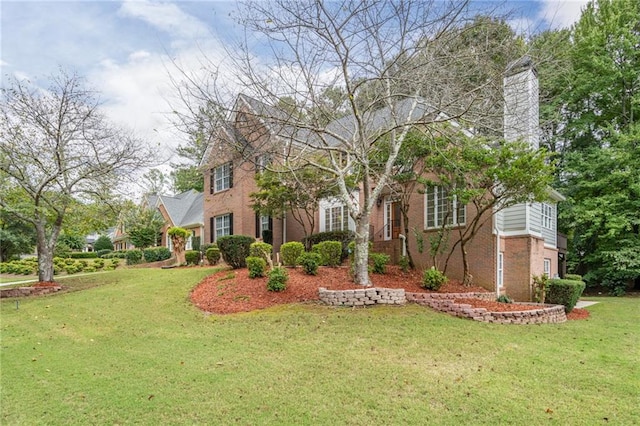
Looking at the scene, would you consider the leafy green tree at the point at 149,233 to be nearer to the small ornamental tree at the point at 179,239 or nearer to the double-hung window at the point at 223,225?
the small ornamental tree at the point at 179,239

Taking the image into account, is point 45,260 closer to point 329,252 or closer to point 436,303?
point 329,252

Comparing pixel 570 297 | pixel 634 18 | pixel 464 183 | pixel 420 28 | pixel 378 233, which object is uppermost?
pixel 634 18

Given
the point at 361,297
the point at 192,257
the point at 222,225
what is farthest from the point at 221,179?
the point at 361,297

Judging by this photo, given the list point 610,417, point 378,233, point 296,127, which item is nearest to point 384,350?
point 610,417

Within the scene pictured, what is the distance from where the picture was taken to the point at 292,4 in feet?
28.0

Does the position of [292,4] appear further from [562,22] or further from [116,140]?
[116,140]

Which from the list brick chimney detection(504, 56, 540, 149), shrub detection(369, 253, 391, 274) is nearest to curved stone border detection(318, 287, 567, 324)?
shrub detection(369, 253, 391, 274)

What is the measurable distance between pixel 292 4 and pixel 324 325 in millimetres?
6882

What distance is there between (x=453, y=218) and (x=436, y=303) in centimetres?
471

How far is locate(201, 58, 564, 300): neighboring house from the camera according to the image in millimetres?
10094

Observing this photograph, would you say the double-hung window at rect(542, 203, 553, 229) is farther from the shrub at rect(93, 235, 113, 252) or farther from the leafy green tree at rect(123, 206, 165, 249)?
the shrub at rect(93, 235, 113, 252)

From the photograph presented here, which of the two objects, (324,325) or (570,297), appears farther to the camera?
(570,297)

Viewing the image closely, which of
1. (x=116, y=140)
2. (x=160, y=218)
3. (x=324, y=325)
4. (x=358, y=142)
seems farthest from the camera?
(x=160, y=218)

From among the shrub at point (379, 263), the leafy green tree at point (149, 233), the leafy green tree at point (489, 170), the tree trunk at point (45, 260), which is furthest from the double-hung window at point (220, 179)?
the leafy green tree at point (489, 170)
